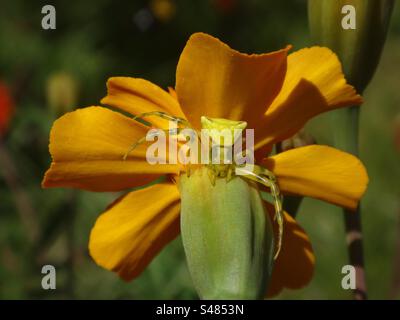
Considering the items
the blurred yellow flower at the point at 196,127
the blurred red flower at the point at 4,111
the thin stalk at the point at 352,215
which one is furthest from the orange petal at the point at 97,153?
the blurred red flower at the point at 4,111

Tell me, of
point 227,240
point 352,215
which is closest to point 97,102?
point 352,215

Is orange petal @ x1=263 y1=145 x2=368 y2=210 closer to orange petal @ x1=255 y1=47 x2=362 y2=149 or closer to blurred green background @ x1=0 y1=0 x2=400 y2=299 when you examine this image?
orange petal @ x1=255 y1=47 x2=362 y2=149

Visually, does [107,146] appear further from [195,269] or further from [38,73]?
[38,73]

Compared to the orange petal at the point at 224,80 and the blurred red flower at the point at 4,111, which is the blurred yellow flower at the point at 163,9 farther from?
the orange petal at the point at 224,80

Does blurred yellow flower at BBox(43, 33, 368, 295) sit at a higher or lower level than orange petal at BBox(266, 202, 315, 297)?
higher

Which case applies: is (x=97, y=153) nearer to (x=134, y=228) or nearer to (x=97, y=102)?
(x=134, y=228)

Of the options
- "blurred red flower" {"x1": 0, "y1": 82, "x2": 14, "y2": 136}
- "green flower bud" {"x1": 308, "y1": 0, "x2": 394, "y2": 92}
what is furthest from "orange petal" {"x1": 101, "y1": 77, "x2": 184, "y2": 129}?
"blurred red flower" {"x1": 0, "y1": 82, "x2": 14, "y2": 136}

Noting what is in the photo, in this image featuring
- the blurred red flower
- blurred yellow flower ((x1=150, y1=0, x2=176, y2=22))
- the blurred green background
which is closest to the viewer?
the blurred green background
